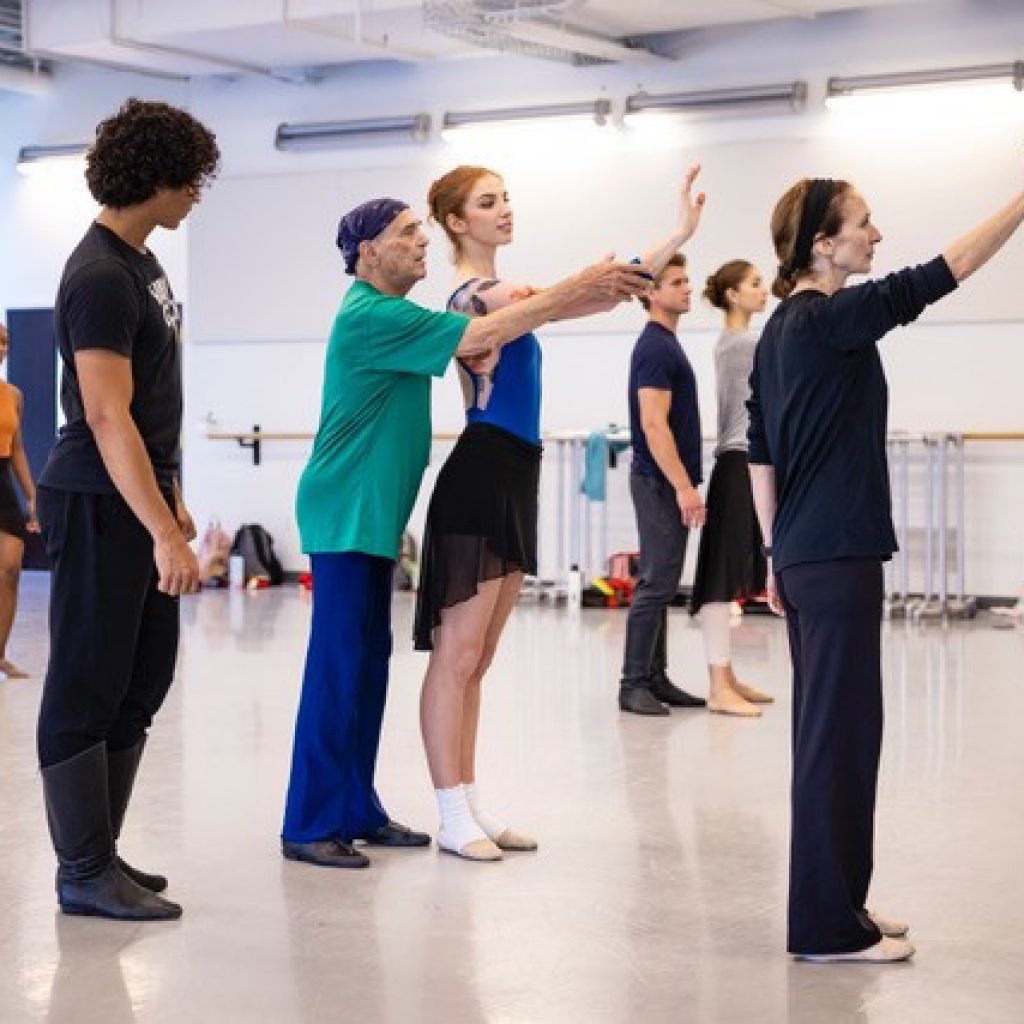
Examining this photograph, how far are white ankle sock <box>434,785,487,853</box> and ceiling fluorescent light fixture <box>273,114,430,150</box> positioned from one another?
8405 millimetres

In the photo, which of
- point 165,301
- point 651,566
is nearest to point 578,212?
point 651,566

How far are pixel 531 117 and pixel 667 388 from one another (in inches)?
222

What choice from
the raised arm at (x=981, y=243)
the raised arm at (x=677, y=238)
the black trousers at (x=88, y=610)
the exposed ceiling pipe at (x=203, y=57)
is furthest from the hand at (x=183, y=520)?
the exposed ceiling pipe at (x=203, y=57)

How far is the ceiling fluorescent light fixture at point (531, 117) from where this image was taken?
471 inches

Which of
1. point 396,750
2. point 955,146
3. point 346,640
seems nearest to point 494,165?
point 955,146

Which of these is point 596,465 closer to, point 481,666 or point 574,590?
point 574,590

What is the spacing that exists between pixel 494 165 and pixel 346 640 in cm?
818

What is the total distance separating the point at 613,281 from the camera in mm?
4270

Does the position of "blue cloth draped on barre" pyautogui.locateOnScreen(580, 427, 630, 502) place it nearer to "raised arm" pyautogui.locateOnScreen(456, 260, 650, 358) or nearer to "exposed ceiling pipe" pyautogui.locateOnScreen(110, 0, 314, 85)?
"exposed ceiling pipe" pyautogui.locateOnScreen(110, 0, 314, 85)

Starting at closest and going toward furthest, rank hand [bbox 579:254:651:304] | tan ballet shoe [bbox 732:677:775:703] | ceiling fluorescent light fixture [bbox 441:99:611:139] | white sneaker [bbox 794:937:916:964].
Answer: white sneaker [bbox 794:937:916:964]
hand [bbox 579:254:651:304]
tan ballet shoe [bbox 732:677:775:703]
ceiling fluorescent light fixture [bbox 441:99:611:139]

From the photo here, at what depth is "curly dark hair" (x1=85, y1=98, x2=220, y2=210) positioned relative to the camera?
3992mm

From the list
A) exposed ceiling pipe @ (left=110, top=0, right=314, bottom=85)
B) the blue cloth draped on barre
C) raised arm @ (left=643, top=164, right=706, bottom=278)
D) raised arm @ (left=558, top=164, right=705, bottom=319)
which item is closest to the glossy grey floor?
raised arm @ (left=558, top=164, right=705, bottom=319)

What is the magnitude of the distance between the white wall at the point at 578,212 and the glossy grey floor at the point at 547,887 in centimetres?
413

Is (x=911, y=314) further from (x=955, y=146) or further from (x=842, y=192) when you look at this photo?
(x=955, y=146)
